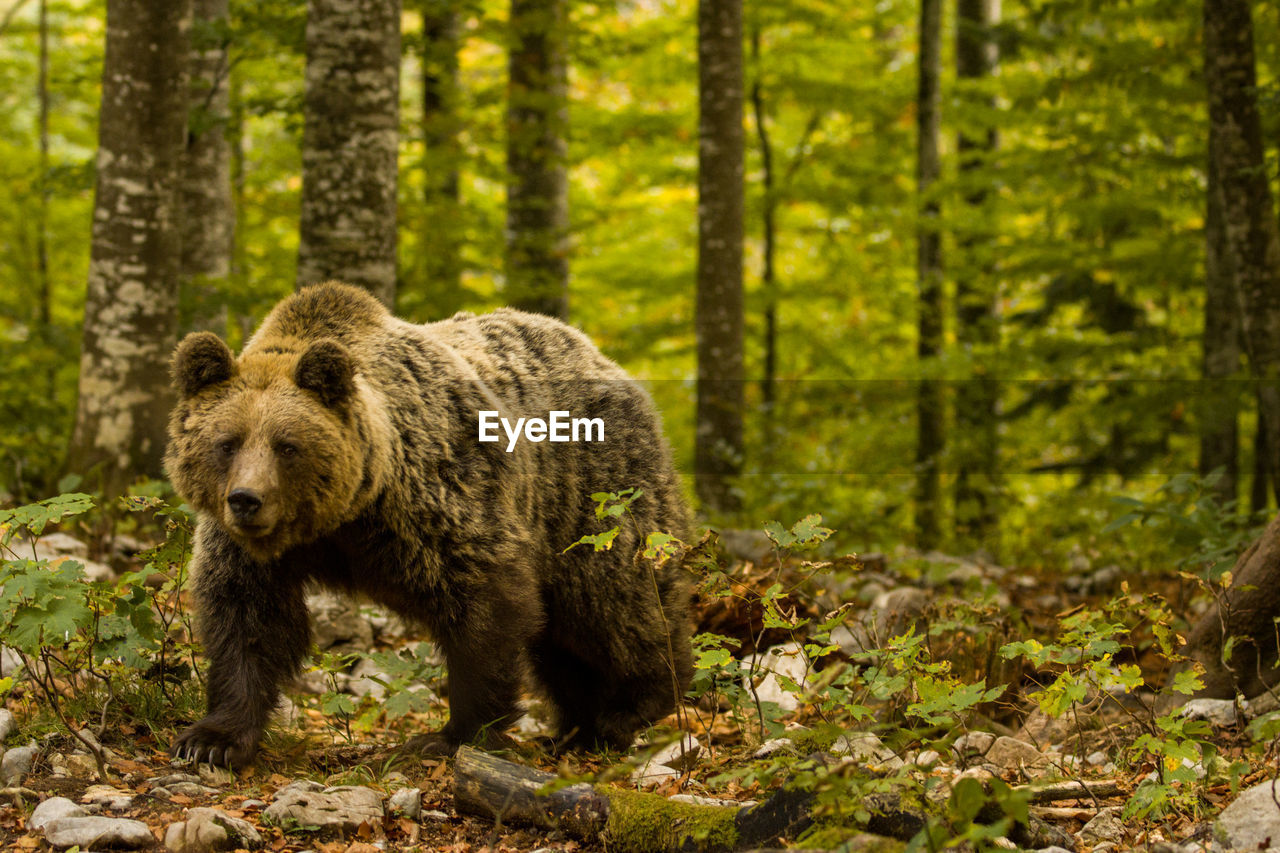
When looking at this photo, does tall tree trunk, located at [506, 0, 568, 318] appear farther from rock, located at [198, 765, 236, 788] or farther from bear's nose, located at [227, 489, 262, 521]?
rock, located at [198, 765, 236, 788]

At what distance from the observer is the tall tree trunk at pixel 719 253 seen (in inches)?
363

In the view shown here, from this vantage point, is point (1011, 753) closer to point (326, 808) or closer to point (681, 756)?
point (681, 756)

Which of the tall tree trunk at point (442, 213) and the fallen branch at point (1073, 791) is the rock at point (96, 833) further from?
the tall tree trunk at point (442, 213)

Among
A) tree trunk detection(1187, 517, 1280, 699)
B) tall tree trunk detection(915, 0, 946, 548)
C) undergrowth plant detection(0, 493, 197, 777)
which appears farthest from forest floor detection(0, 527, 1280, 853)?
tall tree trunk detection(915, 0, 946, 548)

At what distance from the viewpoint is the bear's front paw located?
3744 millimetres

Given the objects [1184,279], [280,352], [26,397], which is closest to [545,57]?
[26,397]

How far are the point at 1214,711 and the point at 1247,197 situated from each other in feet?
13.1

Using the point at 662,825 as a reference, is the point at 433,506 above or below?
above

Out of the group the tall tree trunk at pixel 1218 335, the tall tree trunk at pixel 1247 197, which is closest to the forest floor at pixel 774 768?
the tall tree trunk at pixel 1247 197

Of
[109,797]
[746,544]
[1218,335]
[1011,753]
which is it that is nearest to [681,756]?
[1011,753]

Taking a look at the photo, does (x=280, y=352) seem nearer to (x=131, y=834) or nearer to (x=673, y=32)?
(x=131, y=834)

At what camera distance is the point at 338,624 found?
5723mm

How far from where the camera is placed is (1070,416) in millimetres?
12188

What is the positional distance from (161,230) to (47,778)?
443 cm
